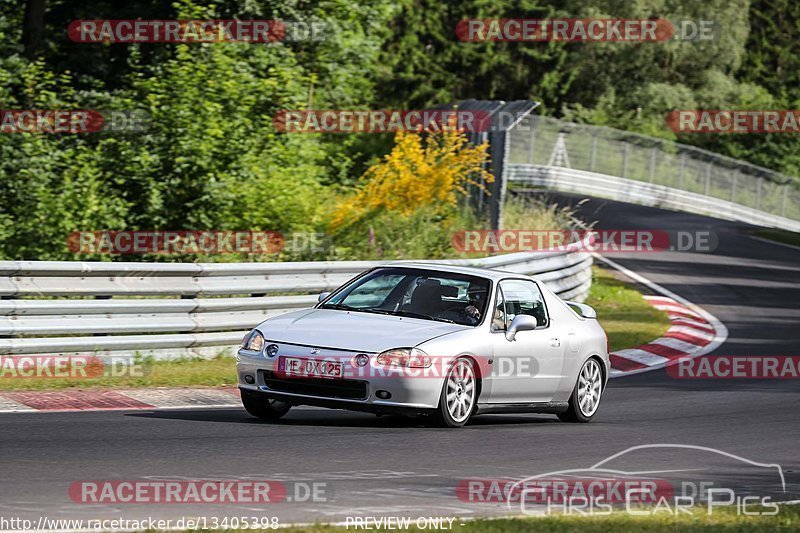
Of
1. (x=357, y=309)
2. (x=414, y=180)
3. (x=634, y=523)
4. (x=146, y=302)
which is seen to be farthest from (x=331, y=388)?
(x=414, y=180)

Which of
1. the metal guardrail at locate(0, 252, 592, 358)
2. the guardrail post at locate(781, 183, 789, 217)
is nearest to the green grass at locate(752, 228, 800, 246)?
the guardrail post at locate(781, 183, 789, 217)

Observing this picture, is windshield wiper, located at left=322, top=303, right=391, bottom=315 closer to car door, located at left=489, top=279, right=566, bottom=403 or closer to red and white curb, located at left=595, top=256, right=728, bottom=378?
car door, located at left=489, top=279, right=566, bottom=403

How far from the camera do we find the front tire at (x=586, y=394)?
39.9 feet

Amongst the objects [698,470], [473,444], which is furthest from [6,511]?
[698,470]

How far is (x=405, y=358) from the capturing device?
1018 cm

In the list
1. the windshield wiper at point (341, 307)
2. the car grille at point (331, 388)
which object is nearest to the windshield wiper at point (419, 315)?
the windshield wiper at point (341, 307)

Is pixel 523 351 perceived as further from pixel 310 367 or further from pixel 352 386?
pixel 310 367

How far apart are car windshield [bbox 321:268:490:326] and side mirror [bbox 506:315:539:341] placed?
0.28 m

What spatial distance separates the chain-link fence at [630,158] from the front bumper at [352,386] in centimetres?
3734

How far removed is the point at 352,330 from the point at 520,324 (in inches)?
61.9

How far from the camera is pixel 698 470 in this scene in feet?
31.1

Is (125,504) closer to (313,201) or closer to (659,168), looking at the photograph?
(313,201)

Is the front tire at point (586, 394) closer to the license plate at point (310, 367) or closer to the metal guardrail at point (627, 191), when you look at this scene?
the license plate at point (310, 367)

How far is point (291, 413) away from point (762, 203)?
4078 centimetres
